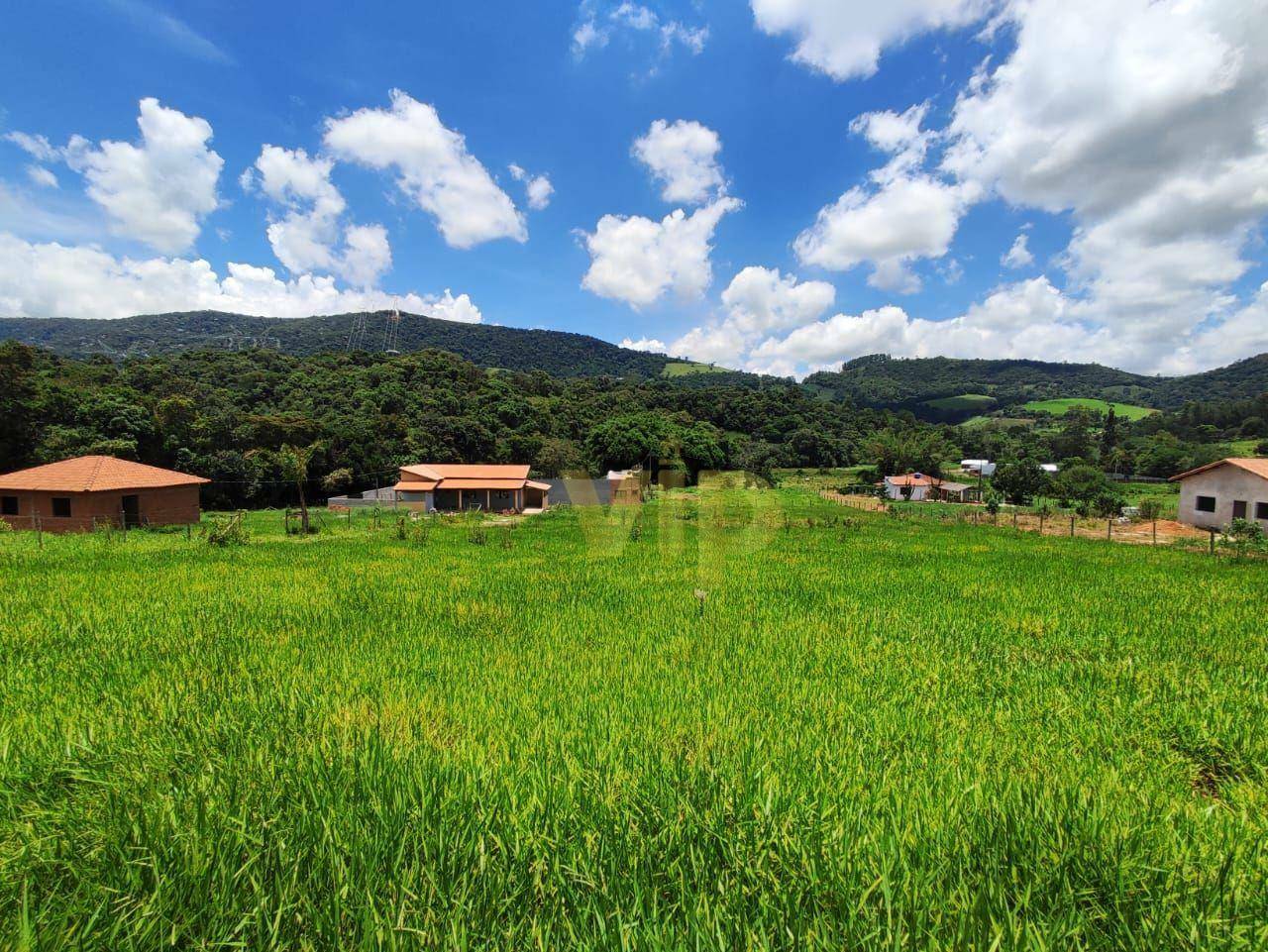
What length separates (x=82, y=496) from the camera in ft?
65.8

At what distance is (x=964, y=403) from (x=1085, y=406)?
28.6 metres

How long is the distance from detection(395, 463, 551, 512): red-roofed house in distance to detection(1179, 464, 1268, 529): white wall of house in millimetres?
39697

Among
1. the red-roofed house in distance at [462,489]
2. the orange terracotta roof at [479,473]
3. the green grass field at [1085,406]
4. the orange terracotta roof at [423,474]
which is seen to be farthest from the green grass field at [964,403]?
the orange terracotta roof at [423,474]

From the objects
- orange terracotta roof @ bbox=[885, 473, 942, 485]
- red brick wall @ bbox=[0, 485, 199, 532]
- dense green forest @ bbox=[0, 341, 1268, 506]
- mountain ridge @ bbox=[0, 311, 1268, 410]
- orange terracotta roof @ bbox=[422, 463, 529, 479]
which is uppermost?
mountain ridge @ bbox=[0, 311, 1268, 410]

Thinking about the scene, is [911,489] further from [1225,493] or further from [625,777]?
[625,777]

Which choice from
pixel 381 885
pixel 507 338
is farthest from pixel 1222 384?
pixel 381 885

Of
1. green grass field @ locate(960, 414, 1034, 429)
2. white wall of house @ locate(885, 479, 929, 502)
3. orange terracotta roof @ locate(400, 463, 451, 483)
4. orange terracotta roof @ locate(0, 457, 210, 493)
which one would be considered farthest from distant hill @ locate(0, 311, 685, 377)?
white wall of house @ locate(885, 479, 929, 502)

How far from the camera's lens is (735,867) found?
1744 millimetres

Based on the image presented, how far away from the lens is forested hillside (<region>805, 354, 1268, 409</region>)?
5369 inches

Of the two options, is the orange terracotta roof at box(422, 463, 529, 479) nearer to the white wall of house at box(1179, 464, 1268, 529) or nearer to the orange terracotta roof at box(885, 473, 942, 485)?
the white wall of house at box(1179, 464, 1268, 529)

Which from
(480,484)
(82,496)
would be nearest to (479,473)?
(480,484)

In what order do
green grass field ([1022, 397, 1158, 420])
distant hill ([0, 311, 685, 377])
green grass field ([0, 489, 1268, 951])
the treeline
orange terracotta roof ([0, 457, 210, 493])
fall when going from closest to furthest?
1. green grass field ([0, 489, 1268, 951])
2. orange terracotta roof ([0, 457, 210, 493])
3. the treeline
4. distant hill ([0, 311, 685, 377])
5. green grass field ([1022, 397, 1158, 420])

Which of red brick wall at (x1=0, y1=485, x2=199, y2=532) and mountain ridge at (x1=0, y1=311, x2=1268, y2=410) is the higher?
mountain ridge at (x1=0, y1=311, x2=1268, y2=410)

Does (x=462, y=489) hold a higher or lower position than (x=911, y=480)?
higher
